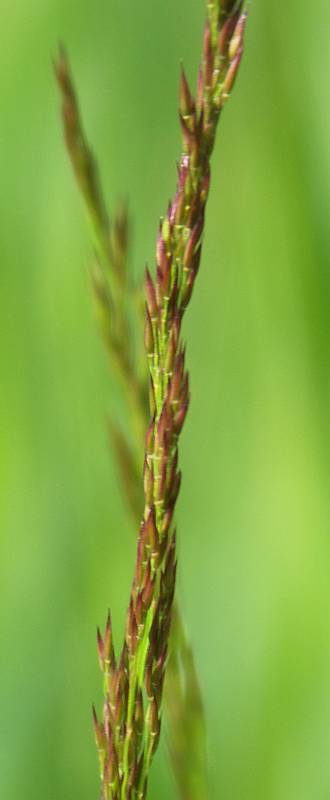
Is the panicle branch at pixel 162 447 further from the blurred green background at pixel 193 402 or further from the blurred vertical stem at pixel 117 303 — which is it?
the blurred green background at pixel 193 402

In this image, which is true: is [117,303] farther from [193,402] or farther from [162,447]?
[193,402]

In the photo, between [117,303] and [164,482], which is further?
[117,303]

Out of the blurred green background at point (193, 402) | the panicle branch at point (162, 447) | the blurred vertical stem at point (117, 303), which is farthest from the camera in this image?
the blurred green background at point (193, 402)

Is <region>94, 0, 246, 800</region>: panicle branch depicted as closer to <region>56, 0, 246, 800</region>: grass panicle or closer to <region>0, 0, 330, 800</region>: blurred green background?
<region>56, 0, 246, 800</region>: grass panicle

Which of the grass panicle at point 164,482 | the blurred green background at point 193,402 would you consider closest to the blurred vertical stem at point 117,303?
the grass panicle at point 164,482

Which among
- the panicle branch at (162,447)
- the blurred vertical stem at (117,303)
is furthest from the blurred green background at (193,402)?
the panicle branch at (162,447)

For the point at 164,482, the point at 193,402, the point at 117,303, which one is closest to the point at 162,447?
the point at 164,482

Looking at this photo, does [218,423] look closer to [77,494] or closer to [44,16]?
[77,494]

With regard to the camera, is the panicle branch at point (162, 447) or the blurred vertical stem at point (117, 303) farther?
the blurred vertical stem at point (117, 303)

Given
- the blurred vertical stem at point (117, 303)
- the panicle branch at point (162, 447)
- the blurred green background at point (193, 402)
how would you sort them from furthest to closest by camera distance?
the blurred green background at point (193, 402), the blurred vertical stem at point (117, 303), the panicle branch at point (162, 447)
